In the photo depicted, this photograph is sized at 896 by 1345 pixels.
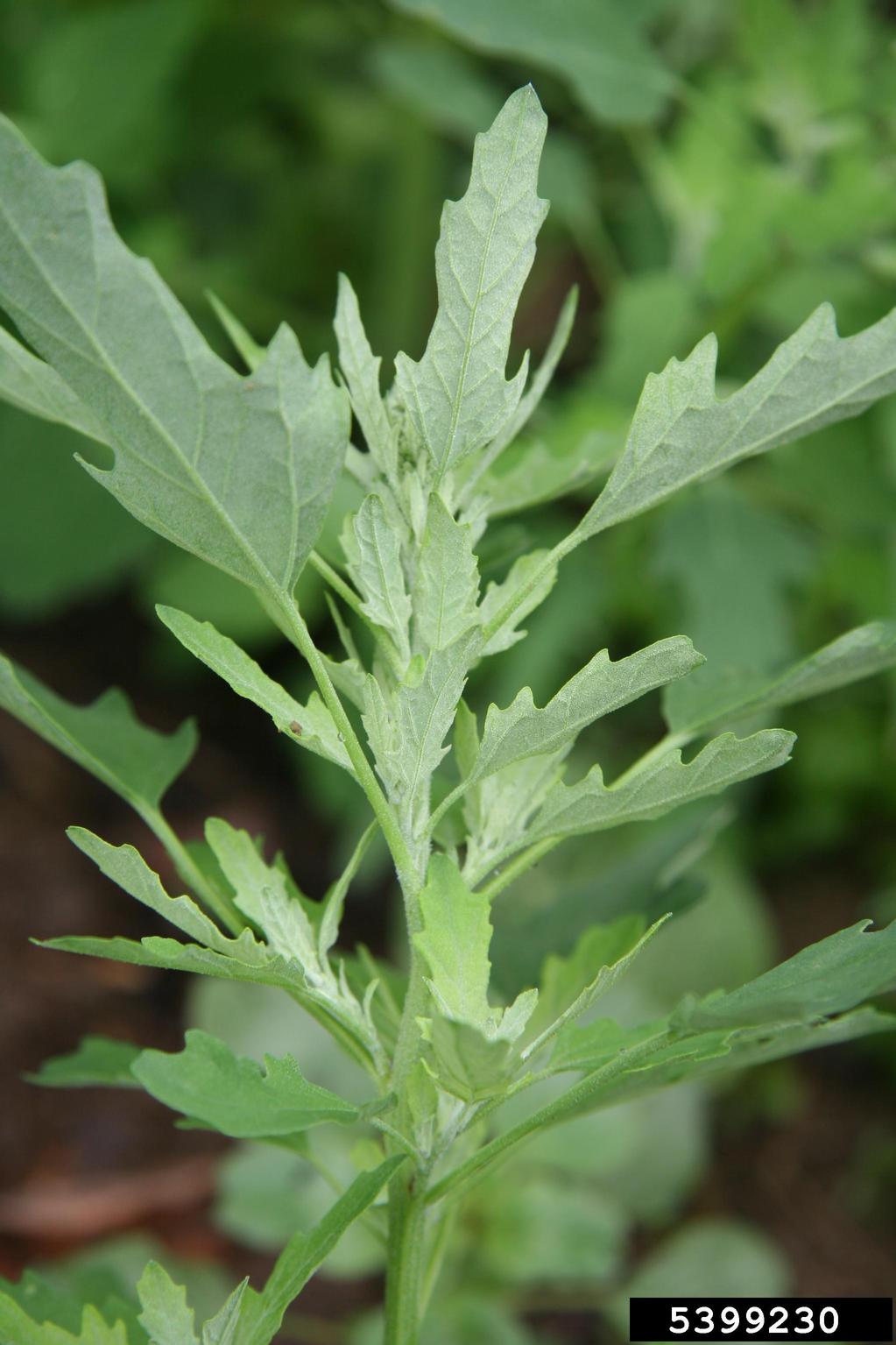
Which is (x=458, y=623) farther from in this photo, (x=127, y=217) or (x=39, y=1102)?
(x=127, y=217)

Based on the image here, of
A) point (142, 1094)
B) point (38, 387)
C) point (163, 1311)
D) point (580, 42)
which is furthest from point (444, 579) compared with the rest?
point (142, 1094)

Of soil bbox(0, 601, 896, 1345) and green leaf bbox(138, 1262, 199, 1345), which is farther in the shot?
soil bbox(0, 601, 896, 1345)

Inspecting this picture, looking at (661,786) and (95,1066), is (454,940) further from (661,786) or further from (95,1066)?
(95,1066)

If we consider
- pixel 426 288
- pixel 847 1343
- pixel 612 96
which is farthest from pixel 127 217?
pixel 847 1343

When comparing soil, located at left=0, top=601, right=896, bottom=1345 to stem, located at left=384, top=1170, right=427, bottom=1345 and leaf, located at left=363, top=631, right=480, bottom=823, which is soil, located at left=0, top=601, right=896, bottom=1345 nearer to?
stem, located at left=384, top=1170, right=427, bottom=1345

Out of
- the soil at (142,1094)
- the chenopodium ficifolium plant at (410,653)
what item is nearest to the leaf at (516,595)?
the chenopodium ficifolium plant at (410,653)

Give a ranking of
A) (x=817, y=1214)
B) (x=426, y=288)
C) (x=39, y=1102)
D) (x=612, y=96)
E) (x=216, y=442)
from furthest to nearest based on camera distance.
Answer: (x=426, y=288), (x=817, y=1214), (x=39, y=1102), (x=612, y=96), (x=216, y=442)

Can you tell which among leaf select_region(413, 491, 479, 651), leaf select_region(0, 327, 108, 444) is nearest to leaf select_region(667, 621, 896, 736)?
leaf select_region(413, 491, 479, 651)
